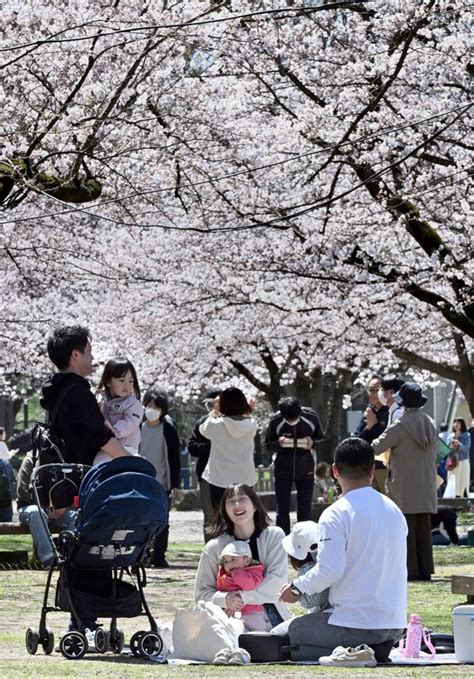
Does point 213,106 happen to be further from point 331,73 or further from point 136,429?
point 136,429

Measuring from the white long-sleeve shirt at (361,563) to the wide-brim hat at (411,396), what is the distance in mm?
5080

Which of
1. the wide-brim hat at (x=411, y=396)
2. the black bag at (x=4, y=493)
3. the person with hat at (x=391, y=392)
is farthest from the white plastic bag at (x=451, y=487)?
the wide-brim hat at (x=411, y=396)

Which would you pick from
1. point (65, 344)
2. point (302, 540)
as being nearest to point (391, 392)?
point (65, 344)

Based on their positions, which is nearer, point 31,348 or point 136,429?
point 136,429

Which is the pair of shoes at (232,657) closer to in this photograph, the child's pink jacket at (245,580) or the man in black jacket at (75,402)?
the child's pink jacket at (245,580)

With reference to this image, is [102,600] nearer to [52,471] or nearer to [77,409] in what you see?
[52,471]

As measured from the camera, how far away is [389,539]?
6.71 meters

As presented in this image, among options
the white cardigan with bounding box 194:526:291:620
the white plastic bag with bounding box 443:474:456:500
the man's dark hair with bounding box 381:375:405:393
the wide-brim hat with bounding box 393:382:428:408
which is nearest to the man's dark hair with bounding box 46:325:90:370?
the white cardigan with bounding box 194:526:291:620

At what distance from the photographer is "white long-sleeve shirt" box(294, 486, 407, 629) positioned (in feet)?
21.8

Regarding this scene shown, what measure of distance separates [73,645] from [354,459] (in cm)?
175

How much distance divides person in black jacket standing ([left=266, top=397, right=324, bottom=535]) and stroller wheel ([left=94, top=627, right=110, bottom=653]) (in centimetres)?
652

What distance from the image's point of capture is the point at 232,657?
22.5ft

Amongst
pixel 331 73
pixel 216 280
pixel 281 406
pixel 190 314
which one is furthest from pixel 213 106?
pixel 190 314

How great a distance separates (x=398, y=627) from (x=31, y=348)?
16.6 m
